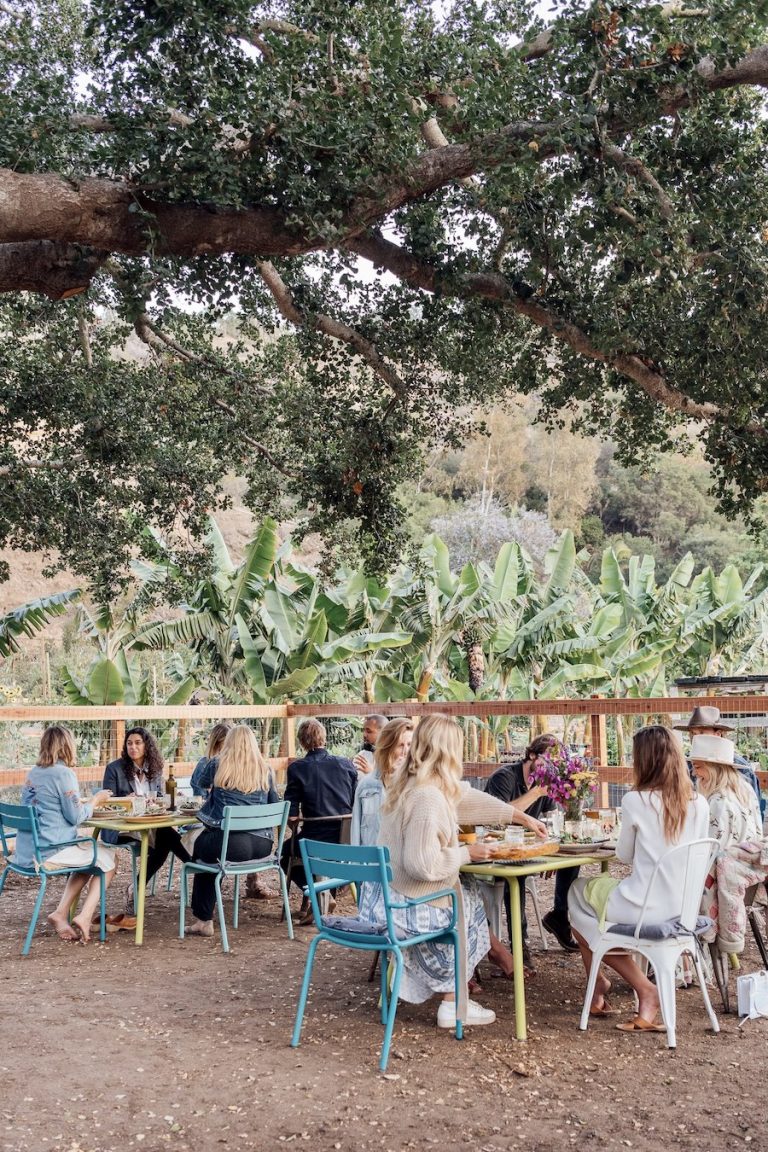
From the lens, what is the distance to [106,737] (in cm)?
1184

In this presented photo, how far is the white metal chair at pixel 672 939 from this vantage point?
4.77 metres

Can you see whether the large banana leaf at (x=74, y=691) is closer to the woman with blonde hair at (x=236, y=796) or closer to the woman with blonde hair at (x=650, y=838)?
the woman with blonde hair at (x=236, y=796)

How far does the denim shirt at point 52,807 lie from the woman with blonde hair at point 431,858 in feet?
9.18

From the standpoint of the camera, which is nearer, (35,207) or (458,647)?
(35,207)

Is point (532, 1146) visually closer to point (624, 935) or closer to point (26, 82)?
point (624, 935)

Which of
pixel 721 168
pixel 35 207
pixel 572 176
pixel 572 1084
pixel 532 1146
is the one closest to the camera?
pixel 532 1146

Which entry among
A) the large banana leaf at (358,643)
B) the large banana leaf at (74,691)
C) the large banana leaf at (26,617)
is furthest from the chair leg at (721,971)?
the large banana leaf at (74,691)

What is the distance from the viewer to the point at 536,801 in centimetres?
658

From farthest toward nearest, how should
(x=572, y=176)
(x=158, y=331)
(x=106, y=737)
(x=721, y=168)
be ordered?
(x=106, y=737)
(x=158, y=331)
(x=721, y=168)
(x=572, y=176)

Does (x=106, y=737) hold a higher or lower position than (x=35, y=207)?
lower

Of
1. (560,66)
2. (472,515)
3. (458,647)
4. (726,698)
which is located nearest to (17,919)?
(726,698)

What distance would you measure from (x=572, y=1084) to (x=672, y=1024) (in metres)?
0.69

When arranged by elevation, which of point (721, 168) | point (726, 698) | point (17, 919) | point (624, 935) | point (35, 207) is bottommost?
point (17, 919)

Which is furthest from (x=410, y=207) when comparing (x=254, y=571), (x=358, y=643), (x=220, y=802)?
(x=358, y=643)
